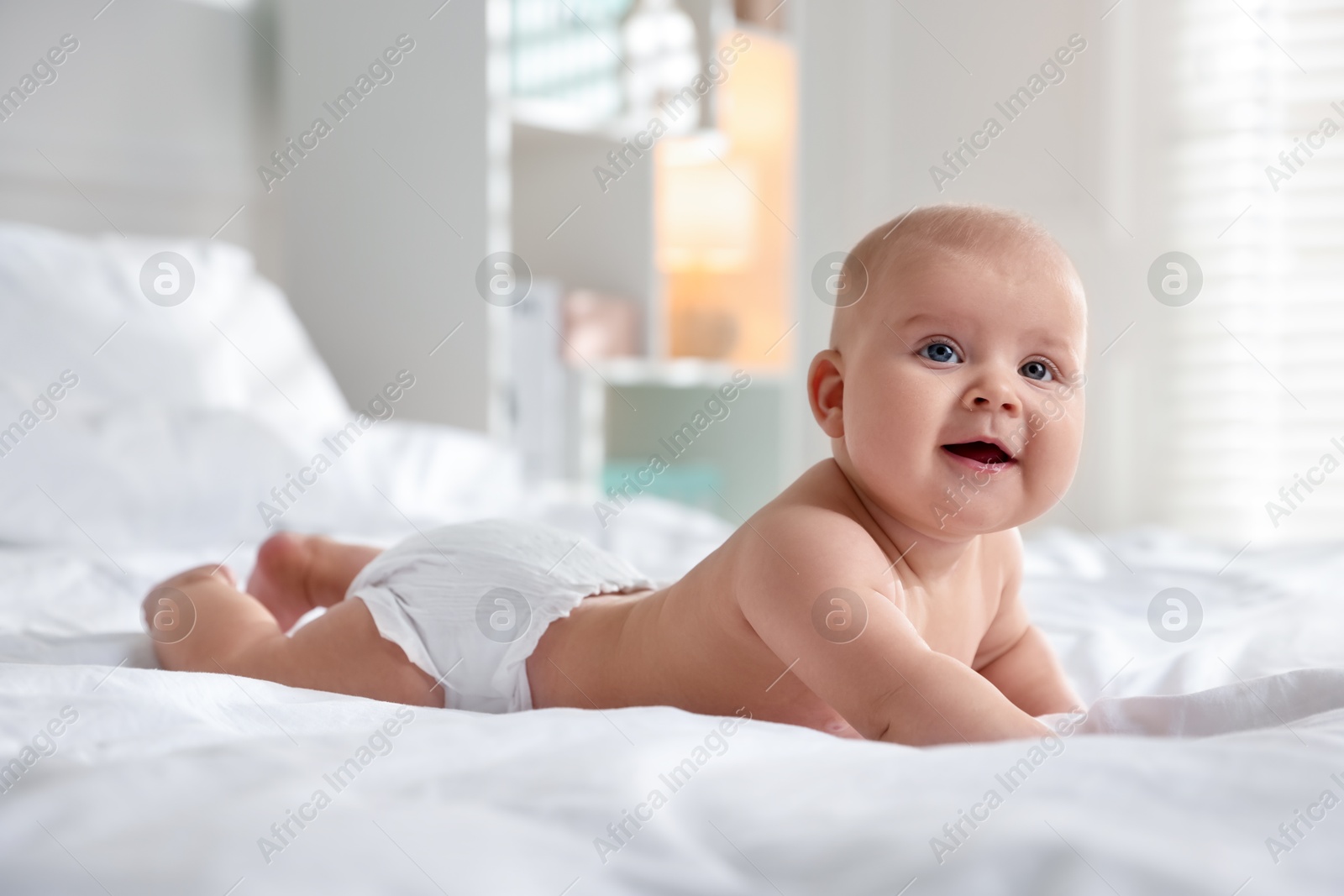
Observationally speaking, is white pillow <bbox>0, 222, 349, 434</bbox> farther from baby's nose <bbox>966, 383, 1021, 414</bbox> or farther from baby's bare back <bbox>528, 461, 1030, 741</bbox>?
baby's nose <bbox>966, 383, 1021, 414</bbox>

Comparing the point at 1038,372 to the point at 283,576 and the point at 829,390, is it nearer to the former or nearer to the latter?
the point at 829,390

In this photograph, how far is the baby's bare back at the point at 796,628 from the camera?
2.07 ft

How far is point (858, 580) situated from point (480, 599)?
1.02 feet

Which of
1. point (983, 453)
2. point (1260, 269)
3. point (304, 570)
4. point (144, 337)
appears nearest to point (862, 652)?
point (983, 453)

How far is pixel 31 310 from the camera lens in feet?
5.27

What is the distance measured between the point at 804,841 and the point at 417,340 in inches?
80.9

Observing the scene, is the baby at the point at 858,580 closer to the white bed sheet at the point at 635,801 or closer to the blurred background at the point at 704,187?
the white bed sheet at the point at 635,801

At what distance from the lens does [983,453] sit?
0.70 metres

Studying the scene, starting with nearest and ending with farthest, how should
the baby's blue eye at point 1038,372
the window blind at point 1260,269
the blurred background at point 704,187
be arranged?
the baby's blue eye at point 1038,372 < the blurred background at point 704,187 < the window blind at point 1260,269

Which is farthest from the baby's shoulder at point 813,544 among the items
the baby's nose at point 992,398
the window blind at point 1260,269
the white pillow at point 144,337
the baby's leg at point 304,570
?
the window blind at point 1260,269

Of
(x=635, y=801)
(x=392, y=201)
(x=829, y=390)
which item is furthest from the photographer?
(x=392, y=201)

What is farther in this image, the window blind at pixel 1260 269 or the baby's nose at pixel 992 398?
the window blind at pixel 1260 269

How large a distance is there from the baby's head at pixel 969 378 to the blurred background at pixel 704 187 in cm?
147

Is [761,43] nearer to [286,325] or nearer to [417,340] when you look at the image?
[417,340]
